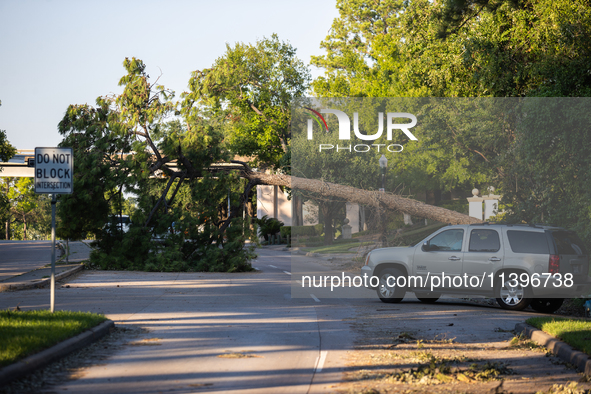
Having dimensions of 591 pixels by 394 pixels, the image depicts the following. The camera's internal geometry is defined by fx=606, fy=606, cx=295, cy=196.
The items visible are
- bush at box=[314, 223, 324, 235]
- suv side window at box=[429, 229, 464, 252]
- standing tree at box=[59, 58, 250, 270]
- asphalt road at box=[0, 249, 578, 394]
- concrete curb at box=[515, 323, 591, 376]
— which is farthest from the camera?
bush at box=[314, 223, 324, 235]

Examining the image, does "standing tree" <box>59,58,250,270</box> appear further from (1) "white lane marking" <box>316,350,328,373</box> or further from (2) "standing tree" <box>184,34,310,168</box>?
(2) "standing tree" <box>184,34,310,168</box>

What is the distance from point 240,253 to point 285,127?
103ft

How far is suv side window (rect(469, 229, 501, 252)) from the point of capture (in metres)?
14.2

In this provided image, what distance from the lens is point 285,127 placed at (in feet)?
179

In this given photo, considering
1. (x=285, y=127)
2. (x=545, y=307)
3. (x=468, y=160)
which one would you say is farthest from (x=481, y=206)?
(x=285, y=127)

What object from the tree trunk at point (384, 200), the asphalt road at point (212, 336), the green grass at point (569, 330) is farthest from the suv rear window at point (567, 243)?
the tree trunk at point (384, 200)

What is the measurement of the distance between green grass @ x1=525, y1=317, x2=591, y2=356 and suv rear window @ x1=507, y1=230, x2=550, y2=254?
273 centimetres

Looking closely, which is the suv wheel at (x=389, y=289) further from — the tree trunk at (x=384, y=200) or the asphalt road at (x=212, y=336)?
the tree trunk at (x=384, y=200)

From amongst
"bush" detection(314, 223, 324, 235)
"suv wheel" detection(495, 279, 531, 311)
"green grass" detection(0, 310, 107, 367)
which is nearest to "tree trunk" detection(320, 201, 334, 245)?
"bush" detection(314, 223, 324, 235)

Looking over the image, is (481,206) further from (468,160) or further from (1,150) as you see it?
(1,150)

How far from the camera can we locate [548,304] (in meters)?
14.4

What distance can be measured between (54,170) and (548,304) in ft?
37.3

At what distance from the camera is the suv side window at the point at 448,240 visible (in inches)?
576

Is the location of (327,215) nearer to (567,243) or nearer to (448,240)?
(448,240)
